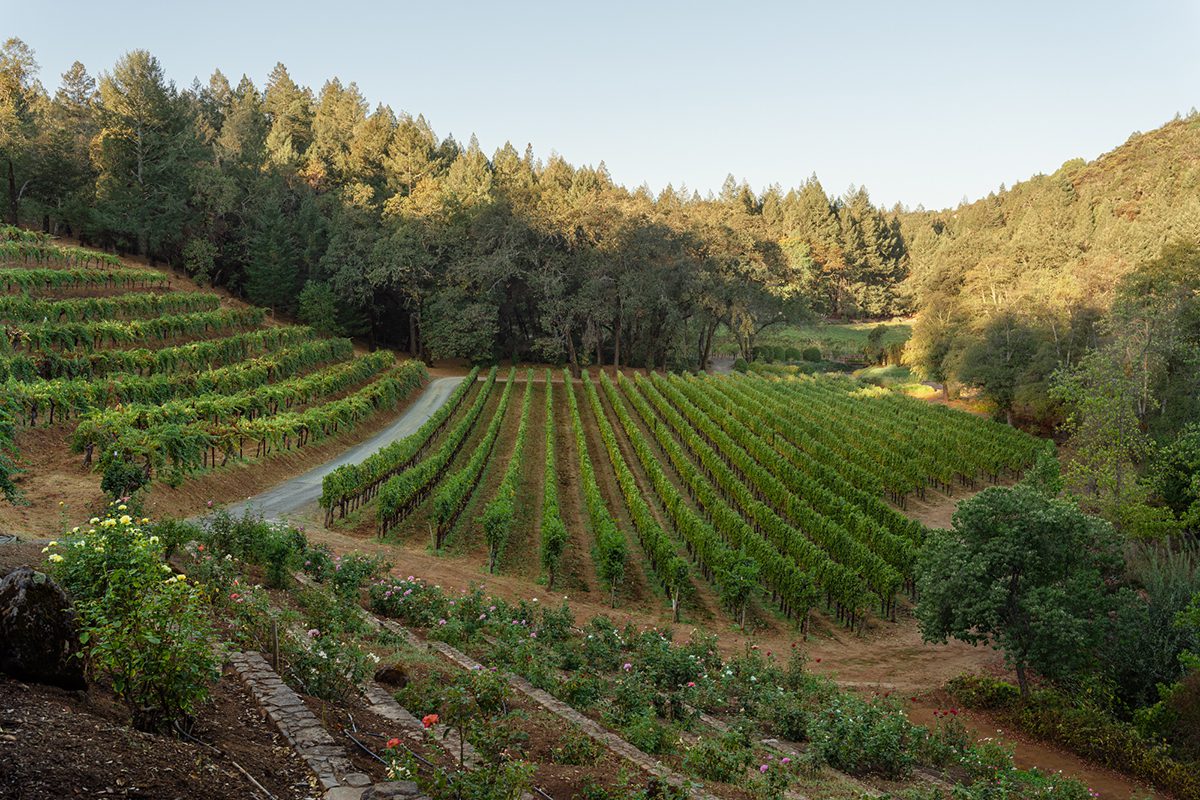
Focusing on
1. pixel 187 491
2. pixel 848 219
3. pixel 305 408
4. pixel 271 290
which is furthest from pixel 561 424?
pixel 848 219

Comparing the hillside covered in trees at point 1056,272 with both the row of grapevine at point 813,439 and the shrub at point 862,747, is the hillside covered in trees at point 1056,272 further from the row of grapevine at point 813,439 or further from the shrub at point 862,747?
the shrub at point 862,747

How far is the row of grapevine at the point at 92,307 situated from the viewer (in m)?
32.0

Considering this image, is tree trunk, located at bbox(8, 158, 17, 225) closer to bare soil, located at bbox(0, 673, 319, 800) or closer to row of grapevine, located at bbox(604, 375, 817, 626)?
row of grapevine, located at bbox(604, 375, 817, 626)

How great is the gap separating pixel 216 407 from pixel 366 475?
6248mm

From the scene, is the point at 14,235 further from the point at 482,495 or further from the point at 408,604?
the point at 408,604

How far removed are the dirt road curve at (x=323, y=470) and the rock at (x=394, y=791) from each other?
12242mm

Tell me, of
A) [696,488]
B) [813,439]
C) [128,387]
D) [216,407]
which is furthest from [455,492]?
[813,439]

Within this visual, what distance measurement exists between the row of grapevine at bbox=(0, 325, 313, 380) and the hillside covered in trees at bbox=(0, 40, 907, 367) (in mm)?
15512

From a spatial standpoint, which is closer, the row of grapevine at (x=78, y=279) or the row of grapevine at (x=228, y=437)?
the row of grapevine at (x=228, y=437)

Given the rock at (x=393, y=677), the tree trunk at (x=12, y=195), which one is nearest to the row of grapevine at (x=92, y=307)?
the tree trunk at (x=12, y=195)

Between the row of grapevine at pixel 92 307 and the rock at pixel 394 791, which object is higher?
the row of grapevine at pixel 92 307

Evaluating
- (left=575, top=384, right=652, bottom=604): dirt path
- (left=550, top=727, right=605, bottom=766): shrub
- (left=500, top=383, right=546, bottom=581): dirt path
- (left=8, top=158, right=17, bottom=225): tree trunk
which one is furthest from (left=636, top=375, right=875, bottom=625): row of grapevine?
(left=8, top=158, right=17, bottom=225): tree trunk

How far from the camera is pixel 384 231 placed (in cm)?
5662

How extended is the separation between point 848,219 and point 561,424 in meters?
74.6
